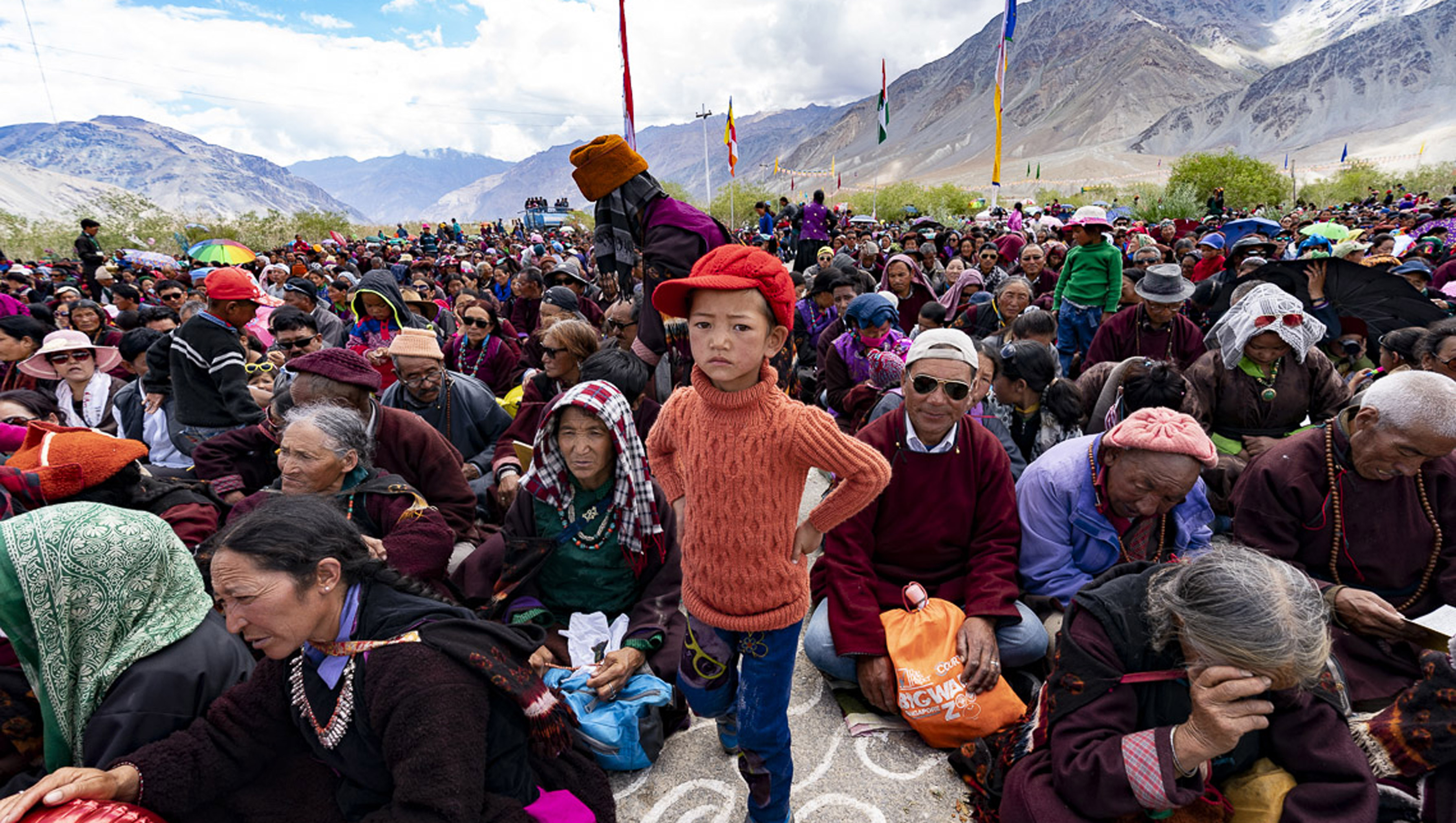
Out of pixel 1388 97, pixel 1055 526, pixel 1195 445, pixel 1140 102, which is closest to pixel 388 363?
pixel 1055 526

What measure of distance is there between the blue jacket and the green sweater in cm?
369

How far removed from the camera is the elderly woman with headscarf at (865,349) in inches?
197

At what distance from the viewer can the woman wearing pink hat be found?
4910 mm

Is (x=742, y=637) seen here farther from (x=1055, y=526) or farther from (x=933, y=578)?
(x=1055, y=526)

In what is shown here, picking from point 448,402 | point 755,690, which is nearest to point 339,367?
point 448,402

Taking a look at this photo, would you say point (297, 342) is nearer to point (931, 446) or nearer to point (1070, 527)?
point (931, 446)

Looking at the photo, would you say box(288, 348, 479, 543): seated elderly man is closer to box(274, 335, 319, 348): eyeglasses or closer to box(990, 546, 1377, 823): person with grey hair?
box(274, 335, 319, 348): eyeglasses

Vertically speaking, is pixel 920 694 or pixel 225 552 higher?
pixel 225 552

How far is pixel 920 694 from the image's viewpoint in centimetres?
268

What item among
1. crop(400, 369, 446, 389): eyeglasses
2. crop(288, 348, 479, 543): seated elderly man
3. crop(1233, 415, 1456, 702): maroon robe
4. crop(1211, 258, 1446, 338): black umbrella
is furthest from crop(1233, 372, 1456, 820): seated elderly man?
crop(400, 369, 446, 389): eyeglasses

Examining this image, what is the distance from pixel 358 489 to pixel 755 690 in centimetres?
194

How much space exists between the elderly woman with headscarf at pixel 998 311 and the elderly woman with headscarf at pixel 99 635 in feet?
17.1

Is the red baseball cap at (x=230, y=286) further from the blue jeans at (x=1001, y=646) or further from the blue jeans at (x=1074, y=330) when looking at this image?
the blue jeans at (x=1074, y=330)

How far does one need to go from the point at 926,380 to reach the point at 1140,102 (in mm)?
150971
